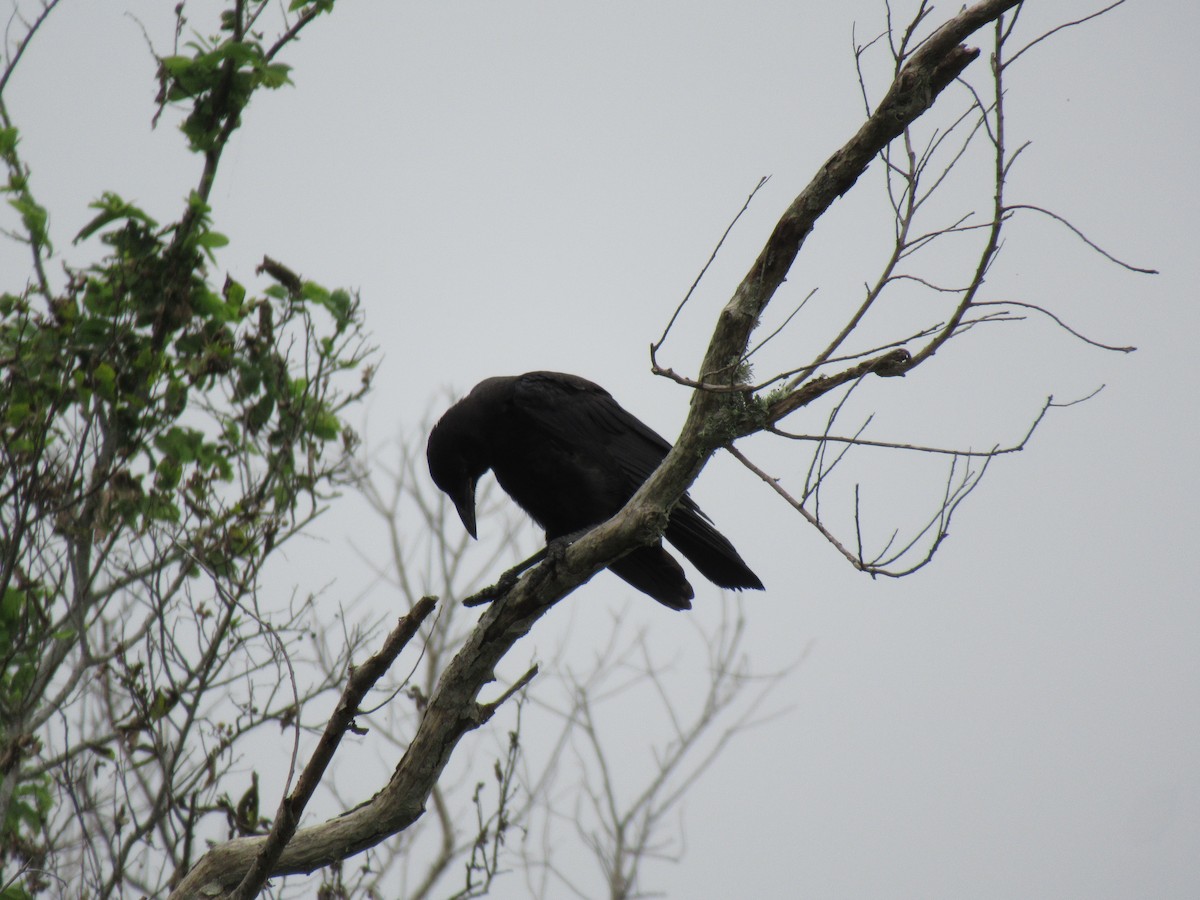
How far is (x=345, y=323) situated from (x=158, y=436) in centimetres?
104

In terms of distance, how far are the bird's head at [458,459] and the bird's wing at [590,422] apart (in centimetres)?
31

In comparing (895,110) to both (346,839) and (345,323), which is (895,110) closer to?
(346,839)

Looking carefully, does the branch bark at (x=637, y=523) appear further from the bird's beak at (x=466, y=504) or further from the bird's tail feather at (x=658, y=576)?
the bird's beak at (x=466, y=504)

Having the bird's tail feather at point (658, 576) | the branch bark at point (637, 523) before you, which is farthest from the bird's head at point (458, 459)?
the branch bark at point (637, 523)

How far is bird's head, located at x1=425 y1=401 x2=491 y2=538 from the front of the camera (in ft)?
16.7

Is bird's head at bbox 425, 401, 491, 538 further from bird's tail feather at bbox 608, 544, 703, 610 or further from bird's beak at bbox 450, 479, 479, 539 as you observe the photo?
bird's tail feather at bbox 608, 544, 703, 610

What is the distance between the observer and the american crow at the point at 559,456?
4.80m

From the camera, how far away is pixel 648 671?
29.8 feet

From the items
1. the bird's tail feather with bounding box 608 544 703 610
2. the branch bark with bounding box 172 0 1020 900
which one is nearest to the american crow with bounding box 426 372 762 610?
the bird's tail feather with bounding box 608 544 703 610

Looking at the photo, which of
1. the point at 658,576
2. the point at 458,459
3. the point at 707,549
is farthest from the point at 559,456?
the point at 707,549

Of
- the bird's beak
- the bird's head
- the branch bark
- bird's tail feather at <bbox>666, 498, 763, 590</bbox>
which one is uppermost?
the bird's head

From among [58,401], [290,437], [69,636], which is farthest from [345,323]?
[69,636]

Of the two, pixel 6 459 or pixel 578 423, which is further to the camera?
pixel 578 423

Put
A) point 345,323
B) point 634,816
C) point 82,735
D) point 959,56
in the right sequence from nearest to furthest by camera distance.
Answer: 1. point 959,56
2. point 345,323
3. point 82,735
4. point 634,816
